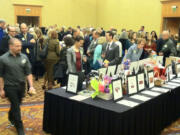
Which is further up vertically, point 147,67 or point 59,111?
point 147,67

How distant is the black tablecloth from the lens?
2.68m

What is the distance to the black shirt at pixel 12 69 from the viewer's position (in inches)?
117

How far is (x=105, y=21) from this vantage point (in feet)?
51.3

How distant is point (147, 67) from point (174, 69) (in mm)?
886

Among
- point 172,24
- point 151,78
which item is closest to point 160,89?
point 151,78

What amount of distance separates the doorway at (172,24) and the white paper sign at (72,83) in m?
9.19

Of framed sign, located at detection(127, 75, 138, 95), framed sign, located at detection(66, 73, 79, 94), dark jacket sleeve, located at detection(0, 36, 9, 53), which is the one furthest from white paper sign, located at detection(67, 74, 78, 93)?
dark jacket sleeve, located at detection(0, 36, 9, 53)

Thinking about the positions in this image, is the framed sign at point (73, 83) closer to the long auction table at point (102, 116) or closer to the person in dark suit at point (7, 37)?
the long auction table at point (102, 116)

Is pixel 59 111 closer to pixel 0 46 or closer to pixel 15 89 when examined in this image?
pixel 15 89

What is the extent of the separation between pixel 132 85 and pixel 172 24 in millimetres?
9076

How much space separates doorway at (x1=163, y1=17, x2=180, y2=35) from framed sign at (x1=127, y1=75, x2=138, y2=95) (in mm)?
8795

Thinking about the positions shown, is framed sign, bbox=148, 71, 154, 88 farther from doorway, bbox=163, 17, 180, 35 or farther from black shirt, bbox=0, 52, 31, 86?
doorway, bbox=163, 17, 180, 35

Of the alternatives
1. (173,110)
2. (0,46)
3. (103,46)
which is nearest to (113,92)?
(173,110)

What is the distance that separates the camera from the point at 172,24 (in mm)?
11445
